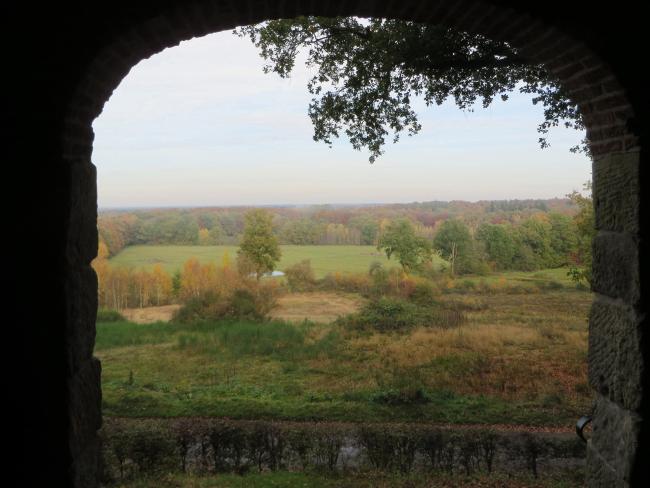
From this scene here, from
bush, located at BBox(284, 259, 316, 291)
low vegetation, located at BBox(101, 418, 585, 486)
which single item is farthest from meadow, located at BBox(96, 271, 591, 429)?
bush, located at BBox(284, 259, 316, 291)

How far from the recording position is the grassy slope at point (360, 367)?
9734 mm

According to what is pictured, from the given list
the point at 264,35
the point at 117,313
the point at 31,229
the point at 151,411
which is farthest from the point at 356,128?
the point at 117,313

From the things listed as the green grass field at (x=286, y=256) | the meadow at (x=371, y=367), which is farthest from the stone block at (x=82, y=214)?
the green grass field at (x=286, y=256)

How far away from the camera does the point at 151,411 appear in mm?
9750

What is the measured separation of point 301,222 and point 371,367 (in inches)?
409

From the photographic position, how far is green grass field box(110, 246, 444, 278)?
20594mm

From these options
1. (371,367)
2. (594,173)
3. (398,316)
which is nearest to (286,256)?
(398,316)

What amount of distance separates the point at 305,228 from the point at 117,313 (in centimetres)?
862

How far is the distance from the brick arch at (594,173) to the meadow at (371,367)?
7432 millimetres

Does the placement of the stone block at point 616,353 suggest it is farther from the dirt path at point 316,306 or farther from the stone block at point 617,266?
the dirt path at point 316,306

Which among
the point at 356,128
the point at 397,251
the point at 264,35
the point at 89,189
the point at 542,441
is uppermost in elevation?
the point at 264,35

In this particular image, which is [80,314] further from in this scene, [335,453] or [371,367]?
[371,367]

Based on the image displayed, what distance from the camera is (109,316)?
18.2m

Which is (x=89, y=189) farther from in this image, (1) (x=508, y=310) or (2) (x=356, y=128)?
(1) (x=508, y=310)
